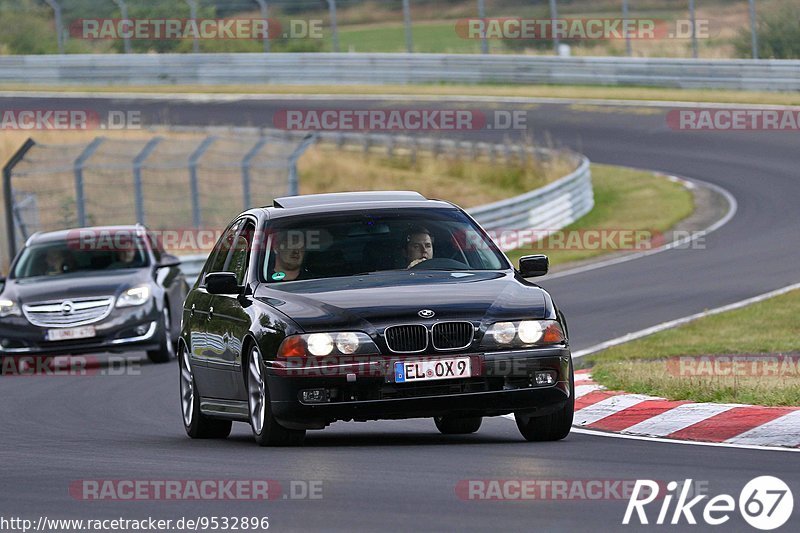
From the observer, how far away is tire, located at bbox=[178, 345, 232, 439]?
1127cm

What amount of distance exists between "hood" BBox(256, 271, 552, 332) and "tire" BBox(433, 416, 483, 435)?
1.22 metres

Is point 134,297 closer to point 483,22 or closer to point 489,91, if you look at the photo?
point 489,91

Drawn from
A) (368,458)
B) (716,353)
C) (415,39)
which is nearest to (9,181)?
(716,353)

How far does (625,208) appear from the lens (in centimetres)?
3102

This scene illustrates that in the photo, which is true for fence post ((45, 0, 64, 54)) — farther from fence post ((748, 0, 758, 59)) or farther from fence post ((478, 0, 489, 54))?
fence post ((748, 0, 758, 59))

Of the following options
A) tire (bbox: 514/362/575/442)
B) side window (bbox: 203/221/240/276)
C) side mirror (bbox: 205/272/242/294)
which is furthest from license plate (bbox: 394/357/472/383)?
side window (bbox: 203/221/240/276)

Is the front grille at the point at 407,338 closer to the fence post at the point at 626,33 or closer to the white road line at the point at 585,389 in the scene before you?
the white road line at the point at 585,389

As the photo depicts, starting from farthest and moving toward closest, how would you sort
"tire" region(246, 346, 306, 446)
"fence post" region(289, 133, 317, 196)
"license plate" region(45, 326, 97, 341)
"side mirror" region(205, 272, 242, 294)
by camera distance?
"fence post" region(289, 133, 317, 196), "license plate" region(45, 326, 97, 341), "side mirror" region(205, 272, 242, 294), "tire" region(246, 346, 306, 446)

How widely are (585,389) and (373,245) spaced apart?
9.91 ft

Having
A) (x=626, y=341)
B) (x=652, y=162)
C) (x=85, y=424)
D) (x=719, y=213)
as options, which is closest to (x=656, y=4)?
(x=652, y=162)

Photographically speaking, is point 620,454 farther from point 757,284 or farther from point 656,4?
point 656,4

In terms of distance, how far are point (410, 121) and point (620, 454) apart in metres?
32.9

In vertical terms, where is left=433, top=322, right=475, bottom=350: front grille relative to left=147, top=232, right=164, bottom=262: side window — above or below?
above

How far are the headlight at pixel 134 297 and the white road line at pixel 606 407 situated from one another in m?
7.45
